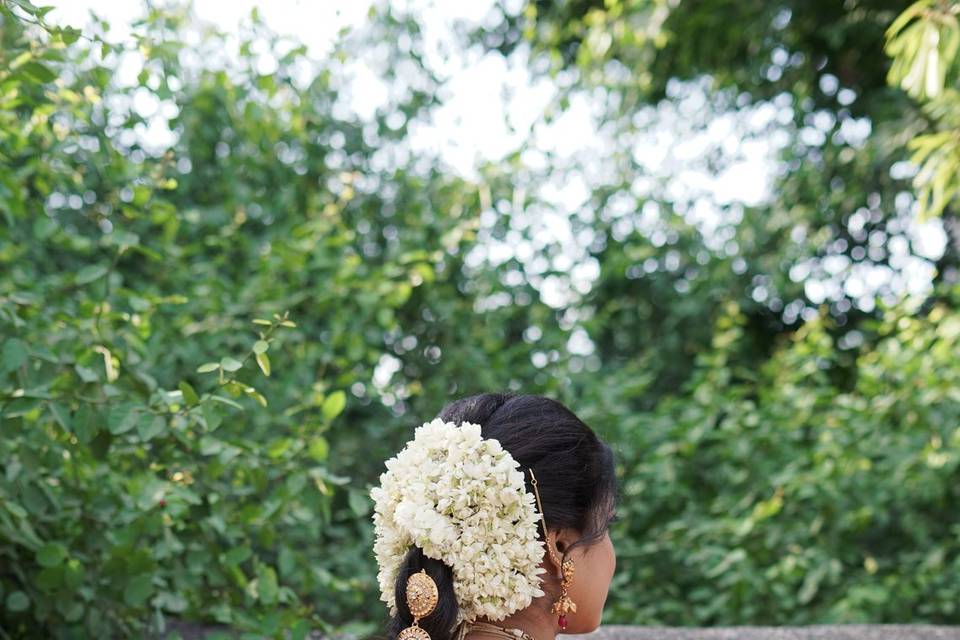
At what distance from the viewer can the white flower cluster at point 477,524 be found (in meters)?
1.79

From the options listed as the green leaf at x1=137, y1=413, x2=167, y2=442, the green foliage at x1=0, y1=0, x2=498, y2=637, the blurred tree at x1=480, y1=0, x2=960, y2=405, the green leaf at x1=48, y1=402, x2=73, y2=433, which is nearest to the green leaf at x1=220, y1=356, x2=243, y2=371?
the green foliage at x1=0, y1=0, x2=498, y2=637

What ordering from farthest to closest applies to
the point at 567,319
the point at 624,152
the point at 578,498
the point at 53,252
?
the point at 624,152 → the point at 567,319 → the point at 53,252 → the point at 578,498

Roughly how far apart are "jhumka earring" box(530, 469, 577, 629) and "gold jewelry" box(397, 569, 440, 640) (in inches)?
8.0

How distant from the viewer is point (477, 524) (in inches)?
71.0

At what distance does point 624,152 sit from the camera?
22.4 ft

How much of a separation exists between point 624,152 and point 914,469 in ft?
9.06

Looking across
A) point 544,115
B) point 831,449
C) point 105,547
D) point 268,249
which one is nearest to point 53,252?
point 268,249

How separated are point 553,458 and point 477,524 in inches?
7.0

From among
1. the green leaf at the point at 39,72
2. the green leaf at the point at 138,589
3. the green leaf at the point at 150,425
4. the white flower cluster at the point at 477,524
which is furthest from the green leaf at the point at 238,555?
the green leaf at the point at 39,72

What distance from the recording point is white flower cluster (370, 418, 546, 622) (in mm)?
1791

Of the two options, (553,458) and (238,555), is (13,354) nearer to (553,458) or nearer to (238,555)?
(238,555)

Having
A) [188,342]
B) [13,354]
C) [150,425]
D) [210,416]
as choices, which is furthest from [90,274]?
[188,342]

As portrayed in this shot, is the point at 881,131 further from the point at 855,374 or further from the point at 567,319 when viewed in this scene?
the point at 567,319

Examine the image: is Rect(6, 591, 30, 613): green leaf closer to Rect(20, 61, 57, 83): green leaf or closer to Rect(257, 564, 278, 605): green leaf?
Rect(257, 564, 278, 605): green leaf
